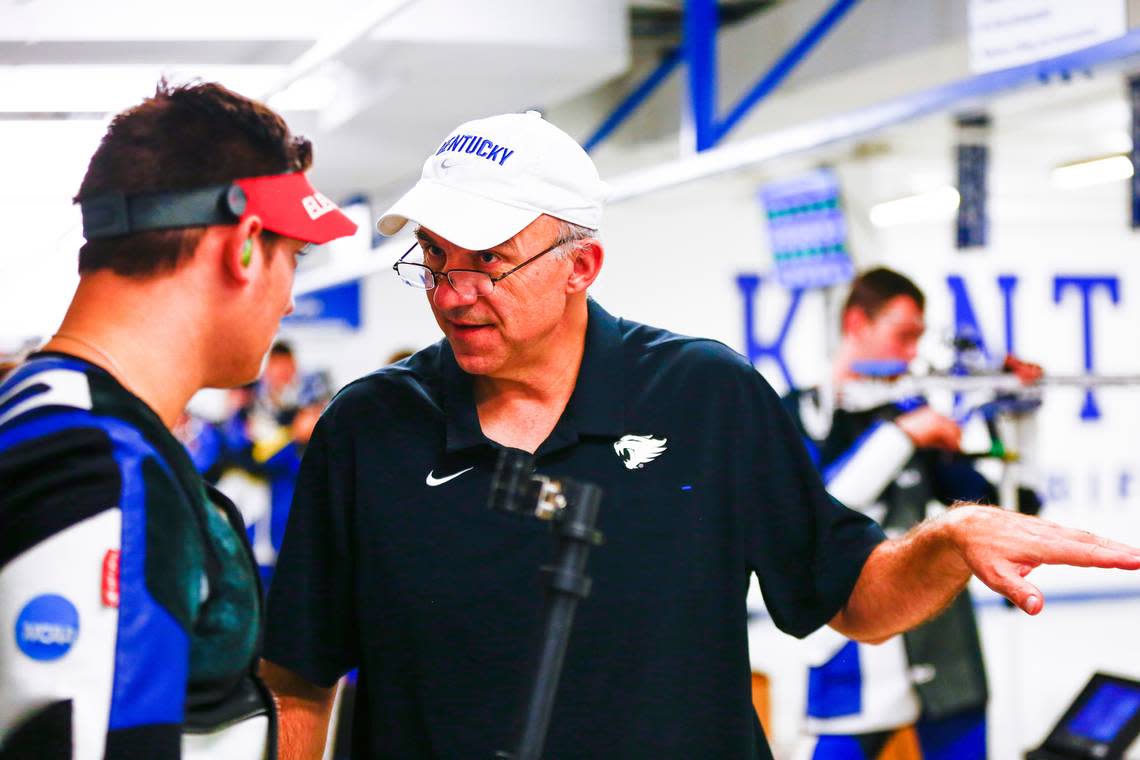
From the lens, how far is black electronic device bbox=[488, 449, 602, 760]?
1195 millimetres

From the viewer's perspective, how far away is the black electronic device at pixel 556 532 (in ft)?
3.92

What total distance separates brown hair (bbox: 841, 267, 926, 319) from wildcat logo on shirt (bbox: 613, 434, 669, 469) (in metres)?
2.48

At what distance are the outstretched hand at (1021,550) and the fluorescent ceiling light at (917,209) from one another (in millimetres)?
9845

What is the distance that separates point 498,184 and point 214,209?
22.1 inches

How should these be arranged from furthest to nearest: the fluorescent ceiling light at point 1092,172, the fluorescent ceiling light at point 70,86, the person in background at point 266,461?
the fluorescent ceiling light at point 1092,172
the fluorescent ceiling light at point 70,86
the person in background at point 266,461

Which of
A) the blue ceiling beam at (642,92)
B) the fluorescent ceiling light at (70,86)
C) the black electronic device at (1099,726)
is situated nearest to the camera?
the black electronic device at (1099,726)

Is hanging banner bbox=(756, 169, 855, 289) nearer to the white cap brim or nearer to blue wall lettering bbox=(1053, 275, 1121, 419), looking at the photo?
blue wall lettering bbox=(1053, 275, 1121, 419)

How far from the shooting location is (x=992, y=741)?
6.04 m

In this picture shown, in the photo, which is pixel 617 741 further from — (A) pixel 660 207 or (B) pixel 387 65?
(A) pixel 660 207

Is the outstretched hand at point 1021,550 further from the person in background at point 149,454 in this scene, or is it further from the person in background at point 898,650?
the person in background at point 898,650

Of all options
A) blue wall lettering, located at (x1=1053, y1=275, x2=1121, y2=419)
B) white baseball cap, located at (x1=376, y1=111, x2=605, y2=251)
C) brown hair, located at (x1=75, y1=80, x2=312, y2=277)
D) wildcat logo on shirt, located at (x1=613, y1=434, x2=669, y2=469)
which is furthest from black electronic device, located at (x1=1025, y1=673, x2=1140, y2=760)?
blue wall lettering, located at (x1=1053, y1=275, x2=1121, y2=419)

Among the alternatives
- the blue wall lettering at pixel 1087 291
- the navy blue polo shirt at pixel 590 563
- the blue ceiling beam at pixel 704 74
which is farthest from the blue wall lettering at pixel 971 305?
the navy blue polo shirt at pixel 590 563

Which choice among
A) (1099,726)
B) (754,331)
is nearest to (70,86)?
(1099,726)

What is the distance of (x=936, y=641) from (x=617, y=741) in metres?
2.25
